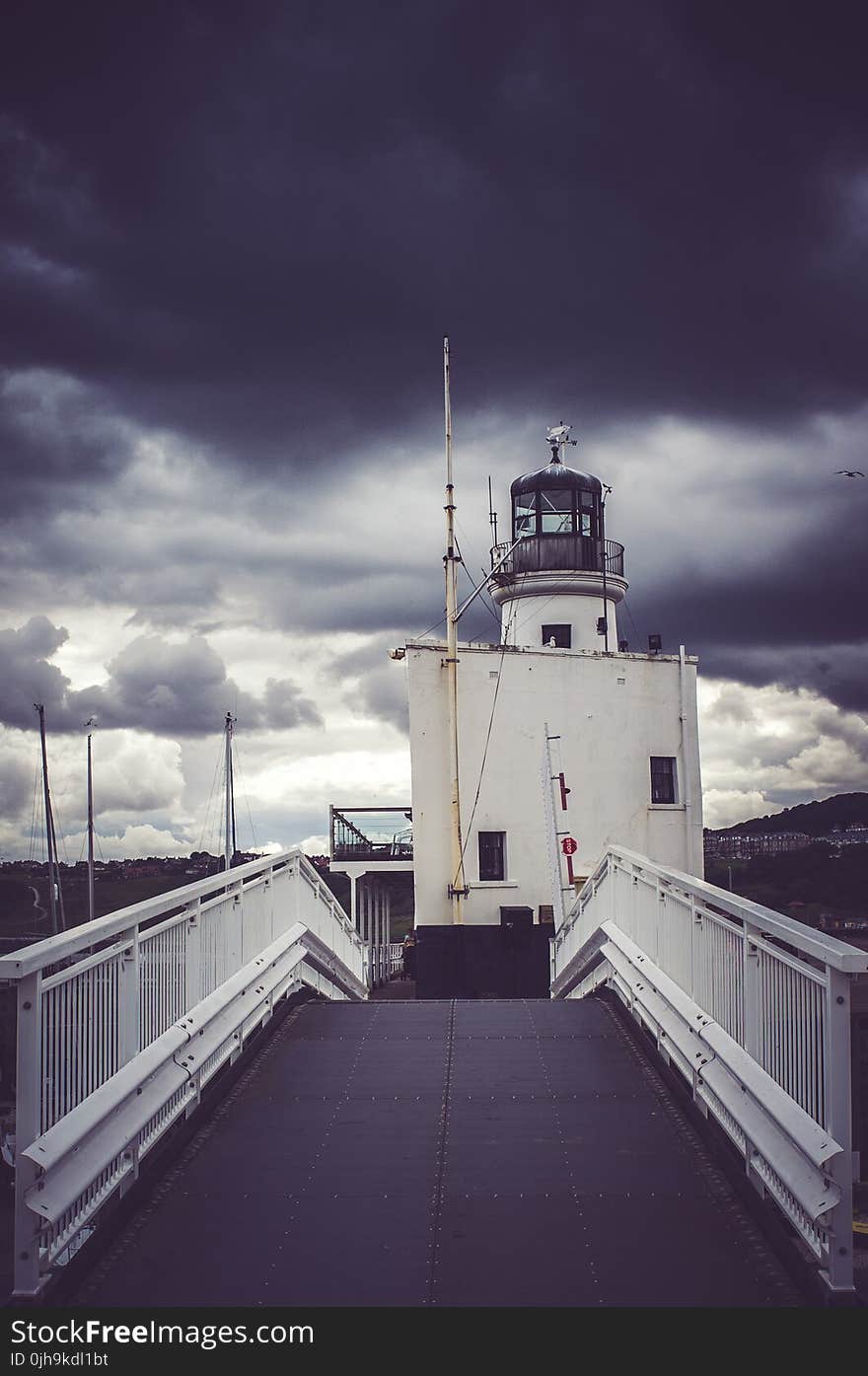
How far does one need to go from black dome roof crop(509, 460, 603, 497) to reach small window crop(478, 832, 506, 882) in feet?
34.8

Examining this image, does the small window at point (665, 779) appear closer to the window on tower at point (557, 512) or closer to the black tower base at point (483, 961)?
the black tower base at point (483, 961)

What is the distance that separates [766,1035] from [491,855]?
23187 mm

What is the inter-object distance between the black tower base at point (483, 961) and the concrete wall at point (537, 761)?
0.69m

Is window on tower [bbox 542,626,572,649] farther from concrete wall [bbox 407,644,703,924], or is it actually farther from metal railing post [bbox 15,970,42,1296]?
metal railing post [bbox 15,970,42,1296]

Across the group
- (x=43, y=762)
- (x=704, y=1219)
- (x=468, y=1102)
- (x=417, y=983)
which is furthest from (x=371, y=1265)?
(x=43, y=762)

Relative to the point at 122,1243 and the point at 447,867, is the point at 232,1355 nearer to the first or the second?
the point at 122,1243

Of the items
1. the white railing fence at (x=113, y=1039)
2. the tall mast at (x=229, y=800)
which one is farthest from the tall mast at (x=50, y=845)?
the white railing fence at (x=113, y=1039)

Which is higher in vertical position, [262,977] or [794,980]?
[794,980]

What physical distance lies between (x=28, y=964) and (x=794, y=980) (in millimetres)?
3639

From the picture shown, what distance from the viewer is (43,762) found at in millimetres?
51781

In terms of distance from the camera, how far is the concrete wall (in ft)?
96.7

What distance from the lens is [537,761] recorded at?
29.9m

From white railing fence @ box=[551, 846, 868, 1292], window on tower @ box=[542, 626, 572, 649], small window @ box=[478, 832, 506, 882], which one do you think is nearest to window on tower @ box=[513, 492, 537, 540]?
window on tower @ box=[542, 626, 572, 649]

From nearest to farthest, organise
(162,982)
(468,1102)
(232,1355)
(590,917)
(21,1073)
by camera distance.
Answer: (232,1355) → (21,1073) → (162,982) → (468,1102) → (590,917)
